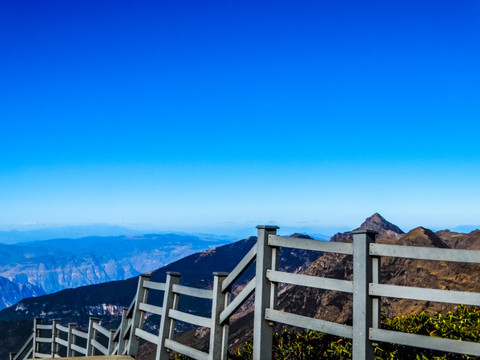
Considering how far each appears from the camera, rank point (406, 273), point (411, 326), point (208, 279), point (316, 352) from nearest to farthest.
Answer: point (316, 352)
point (411, 326)
point (406, 273)
point (208, 279)

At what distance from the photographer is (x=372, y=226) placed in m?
51.9

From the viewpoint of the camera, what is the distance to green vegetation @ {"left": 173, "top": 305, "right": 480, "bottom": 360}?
27.2 ft

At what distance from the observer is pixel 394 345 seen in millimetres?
8586

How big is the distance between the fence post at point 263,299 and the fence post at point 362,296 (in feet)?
4.37

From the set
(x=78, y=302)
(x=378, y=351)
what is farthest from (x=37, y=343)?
(x=78, y=302)

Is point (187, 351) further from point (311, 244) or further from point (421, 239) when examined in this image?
point (421, 239)

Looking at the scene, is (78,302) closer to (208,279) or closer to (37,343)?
(208,279)

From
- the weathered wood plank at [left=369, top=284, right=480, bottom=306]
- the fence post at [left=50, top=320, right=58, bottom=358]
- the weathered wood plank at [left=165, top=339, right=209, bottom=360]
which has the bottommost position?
the fence post at [left=50, top=320, right=58, bottom=358]

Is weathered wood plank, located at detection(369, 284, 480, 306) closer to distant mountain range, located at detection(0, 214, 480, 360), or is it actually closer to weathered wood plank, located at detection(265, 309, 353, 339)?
weathered wood plank, located at detection(265, 309, 353, 339)

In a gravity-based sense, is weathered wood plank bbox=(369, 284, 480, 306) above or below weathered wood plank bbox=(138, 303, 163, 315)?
above

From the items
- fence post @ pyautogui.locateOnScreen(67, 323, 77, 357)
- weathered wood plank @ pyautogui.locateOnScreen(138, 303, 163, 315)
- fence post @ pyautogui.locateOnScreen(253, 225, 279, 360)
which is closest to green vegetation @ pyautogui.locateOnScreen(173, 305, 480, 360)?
weathered wood plank @ pyautogui.locateOnScreen(138, 303, 163, 315)

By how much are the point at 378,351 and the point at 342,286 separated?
2954 mm

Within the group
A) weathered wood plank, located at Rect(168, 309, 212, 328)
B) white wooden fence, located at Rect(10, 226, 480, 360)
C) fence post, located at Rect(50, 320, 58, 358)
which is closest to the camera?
white wooden fence, located at Rect(10, 226, 480, 360)

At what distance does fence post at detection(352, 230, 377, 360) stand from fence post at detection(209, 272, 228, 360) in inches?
93.4
